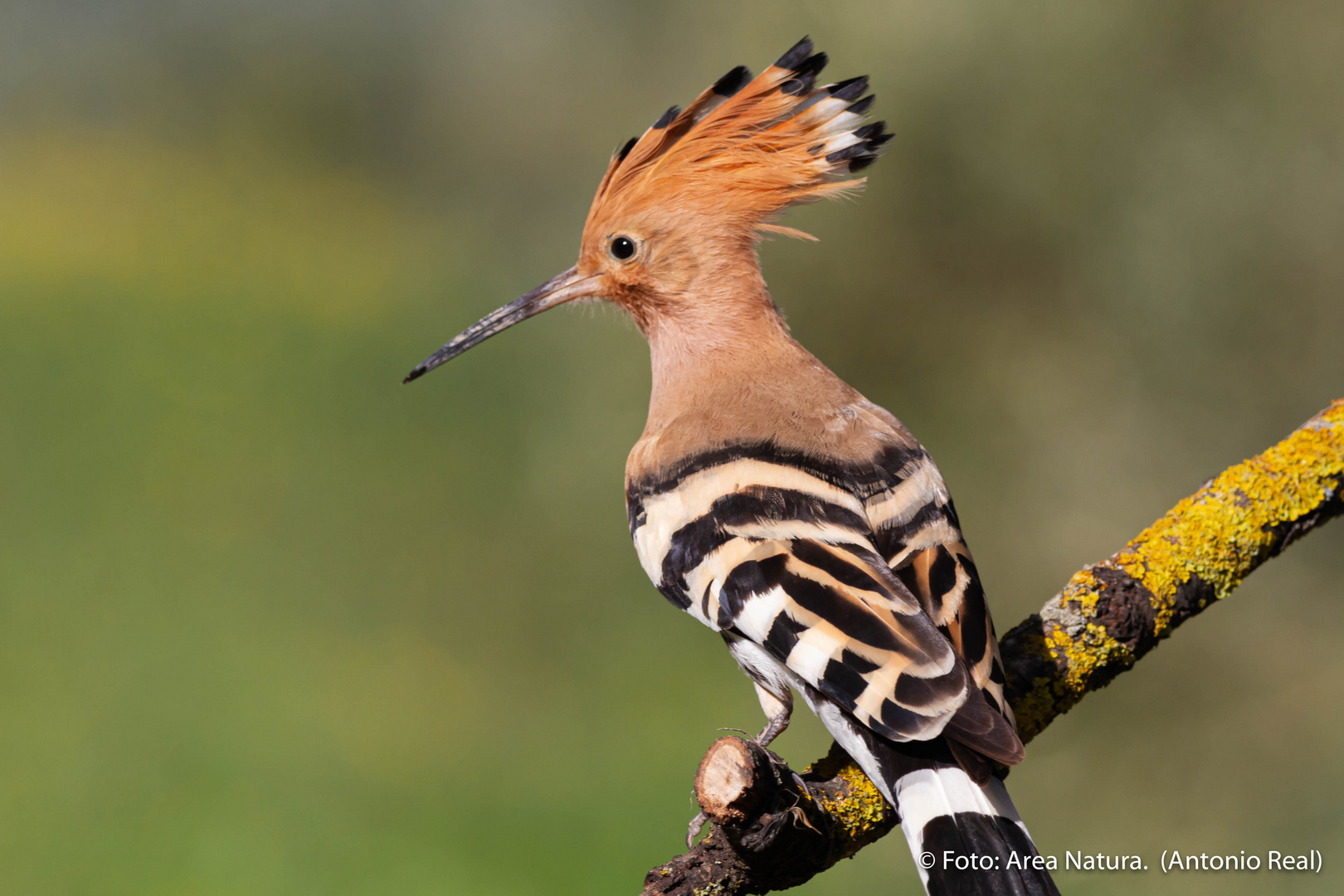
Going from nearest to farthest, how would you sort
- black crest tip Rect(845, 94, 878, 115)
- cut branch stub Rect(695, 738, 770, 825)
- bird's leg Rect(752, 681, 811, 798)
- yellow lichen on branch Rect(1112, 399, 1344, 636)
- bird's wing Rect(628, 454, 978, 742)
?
1. cut branch stub Rect(695, 738, 770, 825)
2. bird's wing Rect(628, 454, 978, 742)
3. bird's leg Rect(752, 681, 811, 798)
4. yellow lichen on branch Rect(1112, 399, 1344, 636)
5. black crest tip Rect(845, 94, 878, 115)

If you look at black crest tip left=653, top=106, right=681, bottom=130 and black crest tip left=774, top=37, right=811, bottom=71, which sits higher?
black crest tip left=774, top=37, right=811, bottom=71

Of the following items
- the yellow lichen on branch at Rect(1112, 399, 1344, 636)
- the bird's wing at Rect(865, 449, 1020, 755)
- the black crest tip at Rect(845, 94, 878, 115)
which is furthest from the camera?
the black crest tip at Rect(845, 94, 878, 115)

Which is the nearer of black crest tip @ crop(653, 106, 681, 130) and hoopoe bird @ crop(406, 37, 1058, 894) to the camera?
hoopoe bird @ crop(406, 37, 1058, 894)

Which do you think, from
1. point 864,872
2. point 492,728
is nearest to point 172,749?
point 492,728

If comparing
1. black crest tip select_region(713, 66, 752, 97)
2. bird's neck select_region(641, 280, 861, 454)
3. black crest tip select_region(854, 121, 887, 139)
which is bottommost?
bird's neck select_region(641, 280, 861, 454)

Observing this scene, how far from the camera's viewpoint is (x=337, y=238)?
209 inches

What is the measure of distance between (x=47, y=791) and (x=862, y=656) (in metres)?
2.99

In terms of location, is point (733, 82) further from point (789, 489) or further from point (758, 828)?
point (758, 828)

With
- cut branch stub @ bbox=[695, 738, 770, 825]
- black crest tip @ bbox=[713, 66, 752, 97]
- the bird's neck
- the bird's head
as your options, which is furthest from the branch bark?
black crest tip @ bbox=[713, 66, 752, 97]

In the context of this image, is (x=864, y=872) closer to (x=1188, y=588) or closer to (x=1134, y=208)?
(x=1188, y=588)

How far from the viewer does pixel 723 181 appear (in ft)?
6.39

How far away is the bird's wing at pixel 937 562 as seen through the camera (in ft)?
4.74

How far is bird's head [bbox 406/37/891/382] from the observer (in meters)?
1.92

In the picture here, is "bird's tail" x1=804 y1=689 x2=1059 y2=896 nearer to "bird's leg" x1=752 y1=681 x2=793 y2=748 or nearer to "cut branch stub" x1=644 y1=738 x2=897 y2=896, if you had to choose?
"cut branch stub" x1=644 y1=738 x2=897 y2=896
